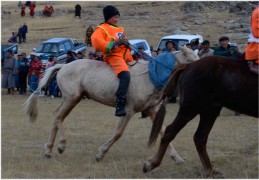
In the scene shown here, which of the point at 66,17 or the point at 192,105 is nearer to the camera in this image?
the point at 192,105

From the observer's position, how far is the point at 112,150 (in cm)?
1066

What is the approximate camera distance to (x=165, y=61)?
31.7 feet

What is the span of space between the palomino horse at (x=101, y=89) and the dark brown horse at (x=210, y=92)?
3.92ft

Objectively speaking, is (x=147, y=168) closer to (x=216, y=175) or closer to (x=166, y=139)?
(x=166, y=139)

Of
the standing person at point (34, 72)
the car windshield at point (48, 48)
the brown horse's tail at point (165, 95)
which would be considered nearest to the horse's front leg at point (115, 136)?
the brown horse's tail at point (165, 95)

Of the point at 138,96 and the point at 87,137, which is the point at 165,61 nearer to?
the point at 138,96

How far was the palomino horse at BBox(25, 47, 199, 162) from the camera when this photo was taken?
9695 millimetres

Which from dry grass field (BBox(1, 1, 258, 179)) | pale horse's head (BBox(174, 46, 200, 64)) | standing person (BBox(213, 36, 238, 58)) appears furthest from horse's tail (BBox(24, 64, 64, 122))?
standing person (BBox(213, 36, 238, 58))

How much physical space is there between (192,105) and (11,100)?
14371mm

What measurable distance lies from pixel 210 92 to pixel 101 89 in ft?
8.49

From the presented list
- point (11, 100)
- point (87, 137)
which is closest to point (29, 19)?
point (11, 100)

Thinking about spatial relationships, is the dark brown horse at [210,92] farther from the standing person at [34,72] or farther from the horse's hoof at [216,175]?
the standing person at [34,72]

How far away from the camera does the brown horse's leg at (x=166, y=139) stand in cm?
817

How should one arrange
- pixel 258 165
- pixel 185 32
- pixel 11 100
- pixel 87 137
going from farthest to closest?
pixel 185 32
pixel 11 100
pixel 87 137
pixel 258 165
